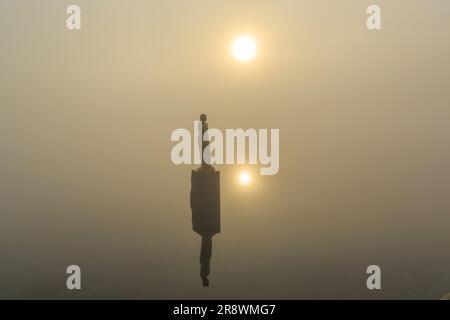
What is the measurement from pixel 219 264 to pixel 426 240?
582 inches

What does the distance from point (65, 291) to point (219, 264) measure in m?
15.9

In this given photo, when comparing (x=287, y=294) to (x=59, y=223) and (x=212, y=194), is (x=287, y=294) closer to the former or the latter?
(x=59, y=223)

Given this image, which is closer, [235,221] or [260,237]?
[235,221]

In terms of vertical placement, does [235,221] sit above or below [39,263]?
above

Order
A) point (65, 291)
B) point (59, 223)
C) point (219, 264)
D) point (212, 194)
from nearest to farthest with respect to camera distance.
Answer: point (212, 194)
point (59, 223)
point (219, 264)
point (65, 291)

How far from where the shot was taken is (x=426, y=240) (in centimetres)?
2406

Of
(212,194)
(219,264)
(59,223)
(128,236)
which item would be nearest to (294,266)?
(219,264)

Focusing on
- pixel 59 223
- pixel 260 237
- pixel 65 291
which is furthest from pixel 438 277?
pixel 65 291

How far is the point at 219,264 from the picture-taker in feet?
97.7
